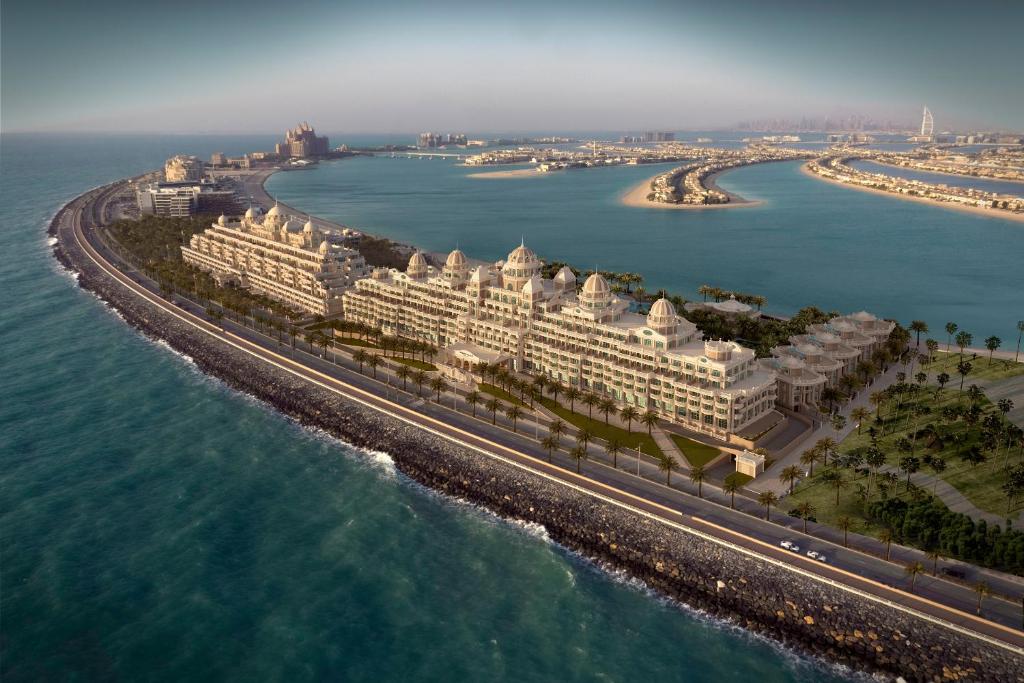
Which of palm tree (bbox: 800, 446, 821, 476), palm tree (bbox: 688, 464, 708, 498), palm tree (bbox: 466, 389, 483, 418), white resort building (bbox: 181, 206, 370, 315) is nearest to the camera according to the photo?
palm tree (bbox: 688, 464, 708, 498)

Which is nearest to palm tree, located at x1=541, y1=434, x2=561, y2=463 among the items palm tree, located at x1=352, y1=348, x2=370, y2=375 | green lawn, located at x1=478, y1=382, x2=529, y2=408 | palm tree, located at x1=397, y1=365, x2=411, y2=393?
green lawn, located at x1=478, y1=382, x2=529, y2=408

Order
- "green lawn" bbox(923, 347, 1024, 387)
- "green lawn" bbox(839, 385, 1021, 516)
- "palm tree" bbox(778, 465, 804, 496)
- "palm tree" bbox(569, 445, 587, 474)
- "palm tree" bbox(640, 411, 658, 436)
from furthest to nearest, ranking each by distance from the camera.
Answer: "green lawn" bbox(923, 347, 1024, 387), "palm tree" bbox(640, 411, 658, 436), "palm tree" bbox(569, 445, 587, 474), "palm tree" bbox(778, 465, 804, 496), "green lawn" bbox(839, 385, 1021, 516)

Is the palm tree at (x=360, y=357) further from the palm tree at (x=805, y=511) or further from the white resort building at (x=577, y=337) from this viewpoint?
the palm tree at (x=805, y=511)

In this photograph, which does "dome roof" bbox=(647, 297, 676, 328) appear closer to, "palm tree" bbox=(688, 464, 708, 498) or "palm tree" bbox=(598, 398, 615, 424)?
"palm tree" bbox=(598, 398, 615, 424)

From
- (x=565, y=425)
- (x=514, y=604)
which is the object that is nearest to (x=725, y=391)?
(x=565, y=425)

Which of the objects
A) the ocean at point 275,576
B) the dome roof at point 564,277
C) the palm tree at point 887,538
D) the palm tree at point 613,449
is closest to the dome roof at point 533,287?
the dome roof at point 564,277

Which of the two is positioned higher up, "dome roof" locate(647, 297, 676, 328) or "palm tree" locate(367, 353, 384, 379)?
"dome roof" locate(647, 297, 676, 328)

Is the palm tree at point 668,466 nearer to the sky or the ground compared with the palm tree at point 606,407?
nearer to the ground
